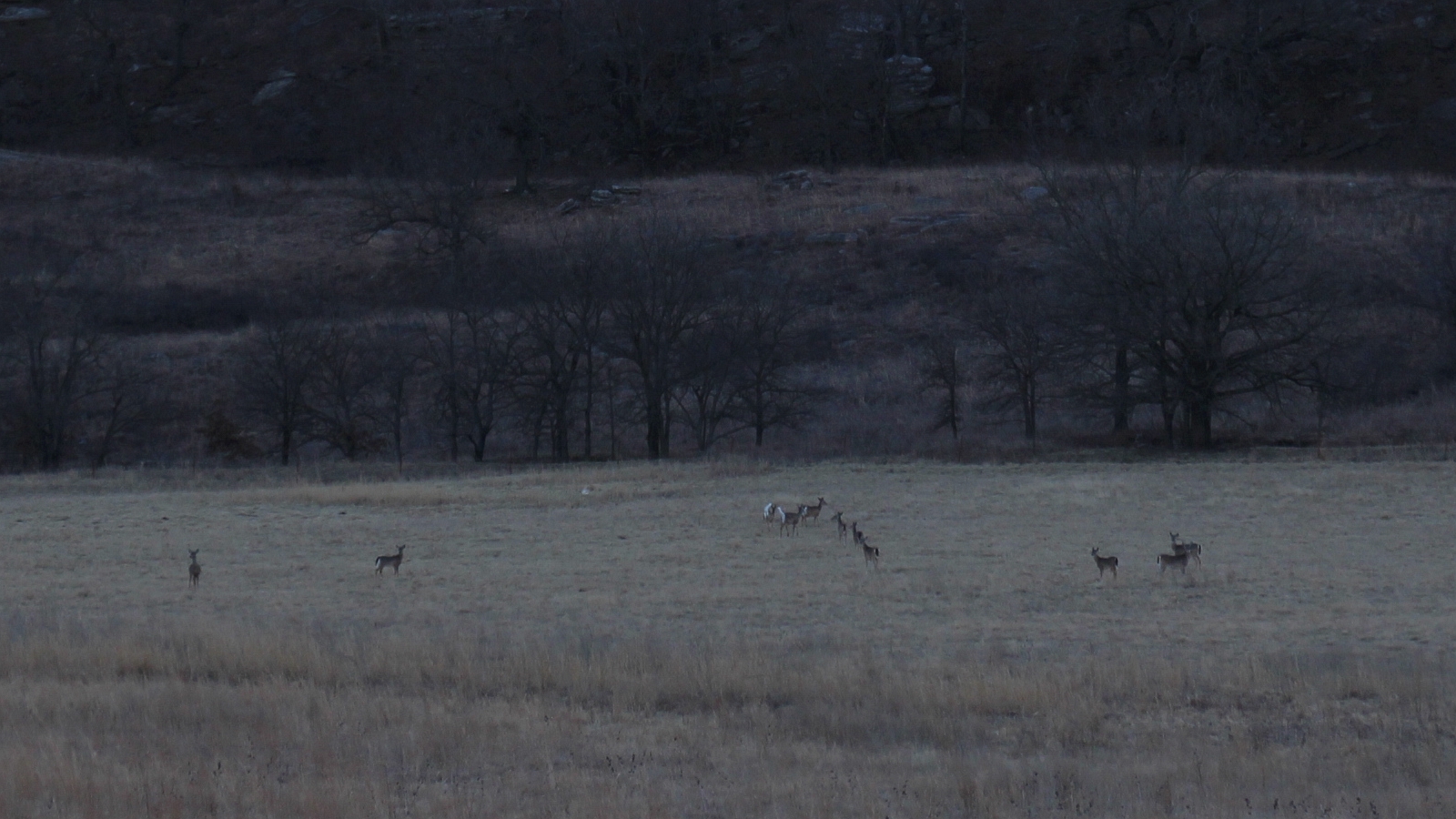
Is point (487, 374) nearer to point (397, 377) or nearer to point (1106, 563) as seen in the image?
point (397, 377)

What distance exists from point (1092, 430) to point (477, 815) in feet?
126

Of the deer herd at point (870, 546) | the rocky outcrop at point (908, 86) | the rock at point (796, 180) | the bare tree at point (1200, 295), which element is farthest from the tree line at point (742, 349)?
the rocky outcrop at point (908, 86)

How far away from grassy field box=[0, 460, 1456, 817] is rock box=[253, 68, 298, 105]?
2772 inches

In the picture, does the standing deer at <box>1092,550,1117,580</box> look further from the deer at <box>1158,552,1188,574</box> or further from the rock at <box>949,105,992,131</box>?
the rock at <box>949,105,992,131</box>

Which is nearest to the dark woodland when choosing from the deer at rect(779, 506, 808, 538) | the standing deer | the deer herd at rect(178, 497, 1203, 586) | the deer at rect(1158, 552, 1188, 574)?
the deer at rect(779, 506, 808, 538)

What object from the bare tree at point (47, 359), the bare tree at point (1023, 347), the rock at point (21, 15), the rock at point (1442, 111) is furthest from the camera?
the rock at point (21, 15)

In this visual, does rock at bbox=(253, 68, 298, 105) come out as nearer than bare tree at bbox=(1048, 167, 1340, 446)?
No

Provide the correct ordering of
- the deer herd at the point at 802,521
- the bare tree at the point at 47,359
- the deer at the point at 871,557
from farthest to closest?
the bare tree at the point at 47,359 → the deer herd at the point at 802,521 → the deer at the point at 871,557

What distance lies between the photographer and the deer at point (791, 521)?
25.8m

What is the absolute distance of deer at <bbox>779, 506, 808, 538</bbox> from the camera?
1017 inches

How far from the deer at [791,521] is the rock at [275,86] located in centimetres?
7629

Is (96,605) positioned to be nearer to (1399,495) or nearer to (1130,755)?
(1130,755)

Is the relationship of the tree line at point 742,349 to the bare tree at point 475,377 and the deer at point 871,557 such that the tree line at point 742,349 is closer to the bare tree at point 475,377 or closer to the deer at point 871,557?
the bare tree at point 475,377

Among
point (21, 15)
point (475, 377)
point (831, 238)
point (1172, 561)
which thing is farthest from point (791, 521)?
point (21, 15)
